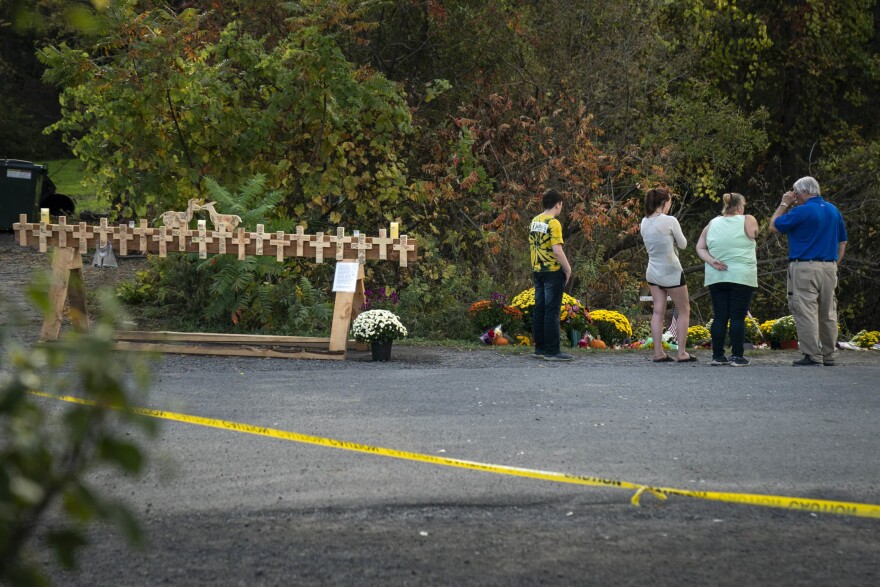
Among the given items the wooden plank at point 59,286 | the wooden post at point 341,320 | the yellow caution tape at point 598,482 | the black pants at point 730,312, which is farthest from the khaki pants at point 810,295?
the wooden plank at point 59,286

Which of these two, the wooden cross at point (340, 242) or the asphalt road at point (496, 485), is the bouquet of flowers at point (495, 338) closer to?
the wooden cross at point (340, 242)

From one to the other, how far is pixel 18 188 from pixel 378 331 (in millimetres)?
19124

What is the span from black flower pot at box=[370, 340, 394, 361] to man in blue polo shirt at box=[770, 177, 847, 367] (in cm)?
394

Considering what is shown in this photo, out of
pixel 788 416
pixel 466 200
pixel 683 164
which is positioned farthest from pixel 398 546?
pixel 683 164

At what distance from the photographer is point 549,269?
12023 millimetres

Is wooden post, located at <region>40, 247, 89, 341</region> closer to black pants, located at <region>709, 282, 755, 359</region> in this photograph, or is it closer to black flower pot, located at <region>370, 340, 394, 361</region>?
black flower pot, located at <region>370, 340, 394, 361</region>

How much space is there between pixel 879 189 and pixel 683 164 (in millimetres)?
3691

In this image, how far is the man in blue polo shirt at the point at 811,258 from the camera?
1196 centimetres

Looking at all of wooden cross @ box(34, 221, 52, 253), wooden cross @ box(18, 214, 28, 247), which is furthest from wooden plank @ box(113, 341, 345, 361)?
wooden cross @ box(18, 214, 28, 247)

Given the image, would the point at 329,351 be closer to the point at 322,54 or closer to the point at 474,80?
the point at 322,54

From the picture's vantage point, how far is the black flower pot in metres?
11.8

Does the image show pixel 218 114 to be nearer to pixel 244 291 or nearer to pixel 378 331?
pixel 244 291

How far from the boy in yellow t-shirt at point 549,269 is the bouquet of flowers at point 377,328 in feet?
4.85

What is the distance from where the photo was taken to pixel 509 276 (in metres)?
17.0
